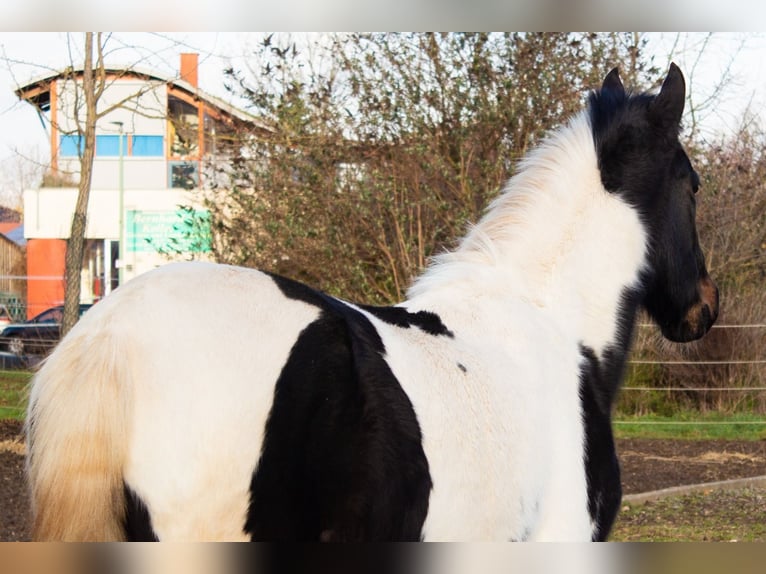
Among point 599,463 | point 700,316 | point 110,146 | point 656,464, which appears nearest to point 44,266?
point 110,146

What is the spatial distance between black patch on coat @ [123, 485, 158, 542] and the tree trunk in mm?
5410

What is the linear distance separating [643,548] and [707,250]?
26.7 feet

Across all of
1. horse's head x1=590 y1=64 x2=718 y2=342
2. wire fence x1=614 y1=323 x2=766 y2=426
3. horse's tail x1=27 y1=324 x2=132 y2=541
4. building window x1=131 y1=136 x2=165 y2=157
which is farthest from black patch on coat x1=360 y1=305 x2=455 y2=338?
building window x1=131 y1=136 x2=165 y2=157

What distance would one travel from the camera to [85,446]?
2.29 meters

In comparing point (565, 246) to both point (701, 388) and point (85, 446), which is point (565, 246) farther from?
point (701, 388)

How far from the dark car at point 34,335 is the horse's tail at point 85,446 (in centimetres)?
981

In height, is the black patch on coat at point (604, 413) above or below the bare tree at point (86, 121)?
below

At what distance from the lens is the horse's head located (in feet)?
12.3

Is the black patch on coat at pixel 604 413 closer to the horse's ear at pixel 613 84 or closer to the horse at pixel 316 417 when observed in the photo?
the horse at pixel 316 417

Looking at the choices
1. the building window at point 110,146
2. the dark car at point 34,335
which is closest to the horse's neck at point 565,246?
the dark car at point 34,335

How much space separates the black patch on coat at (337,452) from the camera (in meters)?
2.39

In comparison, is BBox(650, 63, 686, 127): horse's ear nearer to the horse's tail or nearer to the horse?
the horse

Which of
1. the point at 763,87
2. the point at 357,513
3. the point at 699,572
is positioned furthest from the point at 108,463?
the point at 763,87

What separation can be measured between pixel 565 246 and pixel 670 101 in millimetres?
782
